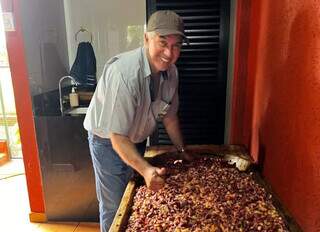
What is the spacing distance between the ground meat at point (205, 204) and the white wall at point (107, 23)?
1482 millimetres

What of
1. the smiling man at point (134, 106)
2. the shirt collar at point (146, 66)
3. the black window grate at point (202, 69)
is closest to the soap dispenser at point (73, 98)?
the black window grate at point (202, 69)

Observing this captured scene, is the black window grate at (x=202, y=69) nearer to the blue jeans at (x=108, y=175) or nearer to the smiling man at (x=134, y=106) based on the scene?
the smiling man at (x=134, y=106)

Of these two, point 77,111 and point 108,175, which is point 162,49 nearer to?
point 108,175

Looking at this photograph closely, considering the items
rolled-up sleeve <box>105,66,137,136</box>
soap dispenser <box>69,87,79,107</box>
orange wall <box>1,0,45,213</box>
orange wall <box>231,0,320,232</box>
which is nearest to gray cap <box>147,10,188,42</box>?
rolled-up sleeve <box>105,66,137,136</box>

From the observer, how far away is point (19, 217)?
2.38m

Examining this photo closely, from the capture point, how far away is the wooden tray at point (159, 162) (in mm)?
978

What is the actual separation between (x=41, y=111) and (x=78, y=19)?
0.94 meters

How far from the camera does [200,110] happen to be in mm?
2018

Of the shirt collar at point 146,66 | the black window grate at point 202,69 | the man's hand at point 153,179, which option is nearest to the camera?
the man's hand at point 153,179

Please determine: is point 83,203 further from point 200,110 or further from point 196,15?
point 196,15

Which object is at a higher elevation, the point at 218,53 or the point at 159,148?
the point at 218,53

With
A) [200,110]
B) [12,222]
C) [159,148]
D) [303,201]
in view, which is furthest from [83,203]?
[303,201]

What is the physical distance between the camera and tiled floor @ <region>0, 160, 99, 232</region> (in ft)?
7.33

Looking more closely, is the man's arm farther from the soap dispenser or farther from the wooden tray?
the soap dispenser
